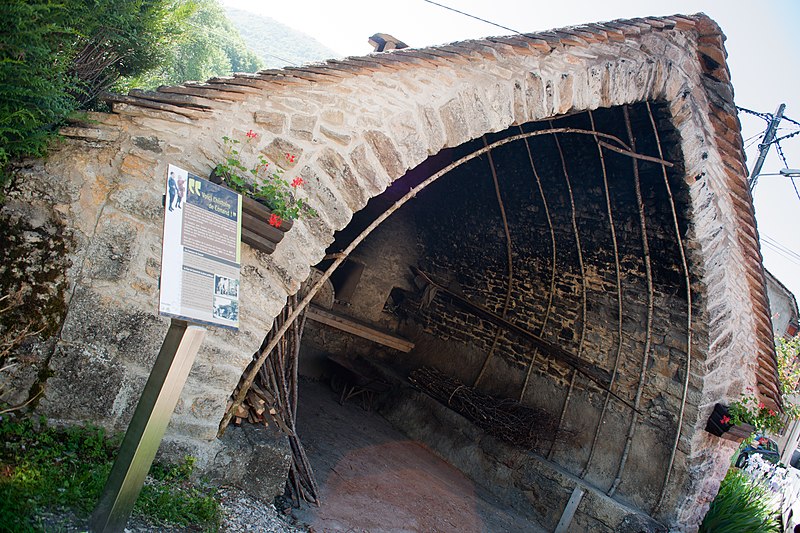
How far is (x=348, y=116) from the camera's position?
131 inches

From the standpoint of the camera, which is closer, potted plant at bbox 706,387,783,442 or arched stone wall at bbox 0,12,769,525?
arched stone wall at bbox 0,12,769,525

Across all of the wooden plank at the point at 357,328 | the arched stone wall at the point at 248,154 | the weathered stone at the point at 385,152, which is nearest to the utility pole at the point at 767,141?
the wooden plank at the point at 357,328

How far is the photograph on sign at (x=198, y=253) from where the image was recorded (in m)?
2.14

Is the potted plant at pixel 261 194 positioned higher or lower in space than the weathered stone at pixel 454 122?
lower

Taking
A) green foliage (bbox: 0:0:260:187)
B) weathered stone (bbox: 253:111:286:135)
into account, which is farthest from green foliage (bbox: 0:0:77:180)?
weathered stone (bbox: 253:111:286:135)

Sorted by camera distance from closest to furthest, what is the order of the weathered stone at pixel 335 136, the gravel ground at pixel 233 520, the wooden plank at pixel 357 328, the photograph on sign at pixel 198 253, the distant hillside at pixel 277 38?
the photograph on sign at pixel 198 253
the gravel ground at pixel 233 520
the weathered stone at pixel 335 136
the wooden plank at pixel 357 328
the distant hillside at pixel 277 38

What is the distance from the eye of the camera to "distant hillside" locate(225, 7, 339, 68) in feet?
152

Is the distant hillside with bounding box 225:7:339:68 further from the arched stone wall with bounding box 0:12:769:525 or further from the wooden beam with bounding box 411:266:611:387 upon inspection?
the arched stone wall with bounding box 0:12:769:525

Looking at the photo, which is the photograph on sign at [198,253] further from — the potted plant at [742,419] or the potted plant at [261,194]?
the potted plant at [742,419]

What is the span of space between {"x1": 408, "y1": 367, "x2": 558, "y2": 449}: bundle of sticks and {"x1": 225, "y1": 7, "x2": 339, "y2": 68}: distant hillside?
4336 centimetres

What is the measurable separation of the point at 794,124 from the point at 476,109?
10.1 meters

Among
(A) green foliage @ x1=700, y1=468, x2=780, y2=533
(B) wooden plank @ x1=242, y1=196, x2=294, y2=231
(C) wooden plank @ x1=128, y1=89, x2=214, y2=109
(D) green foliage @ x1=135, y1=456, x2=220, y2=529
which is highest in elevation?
(C) wooden plank @ x1=128, y1=89, x2=214, y2=109

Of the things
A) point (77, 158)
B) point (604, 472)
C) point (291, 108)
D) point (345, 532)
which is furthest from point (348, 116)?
point (604, 472)

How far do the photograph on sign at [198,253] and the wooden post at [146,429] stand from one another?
111 millimetres
